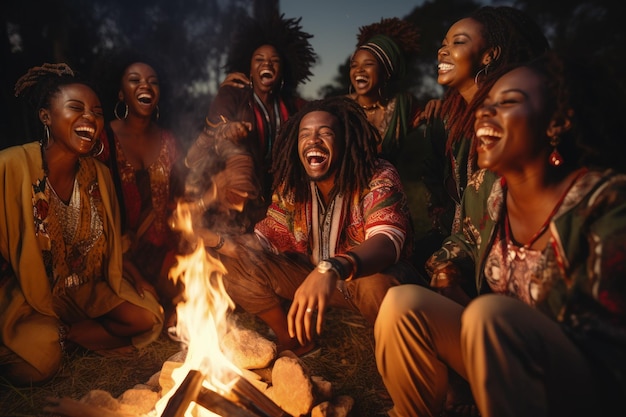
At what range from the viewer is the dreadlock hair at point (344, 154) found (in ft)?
10.9

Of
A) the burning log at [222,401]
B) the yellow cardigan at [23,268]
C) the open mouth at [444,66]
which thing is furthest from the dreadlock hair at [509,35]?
the yellow cardigan at [23,268]

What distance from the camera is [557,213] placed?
2064 millimetres

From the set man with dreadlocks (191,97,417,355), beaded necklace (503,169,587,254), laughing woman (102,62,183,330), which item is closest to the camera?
beaded necklace (503,169,587,254)

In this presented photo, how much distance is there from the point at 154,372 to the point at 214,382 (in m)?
1.01

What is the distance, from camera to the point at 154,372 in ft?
11.2

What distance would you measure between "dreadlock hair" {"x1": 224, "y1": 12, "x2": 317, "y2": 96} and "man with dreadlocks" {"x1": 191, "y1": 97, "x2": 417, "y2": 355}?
153 cm

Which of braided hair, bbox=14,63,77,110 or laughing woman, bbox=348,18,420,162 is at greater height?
laughing woman, bbox=348,18,420,162

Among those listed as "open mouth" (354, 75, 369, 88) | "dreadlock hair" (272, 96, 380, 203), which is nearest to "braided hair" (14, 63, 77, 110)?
"dreadlock hair" (272, 96, 380, 203)

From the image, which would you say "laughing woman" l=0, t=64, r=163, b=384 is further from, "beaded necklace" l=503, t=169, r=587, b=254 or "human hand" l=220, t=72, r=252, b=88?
"beaded necklace" l=503, t=169, r=587, b=254

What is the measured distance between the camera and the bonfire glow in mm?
2652

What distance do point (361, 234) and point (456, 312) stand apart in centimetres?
116

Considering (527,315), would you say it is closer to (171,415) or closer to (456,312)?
(456,312)

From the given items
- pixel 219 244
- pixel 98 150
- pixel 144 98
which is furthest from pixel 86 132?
pixel 219 244

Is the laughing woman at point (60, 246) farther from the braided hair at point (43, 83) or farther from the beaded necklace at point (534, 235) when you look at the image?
the beaded necklace at point (534, 235)
